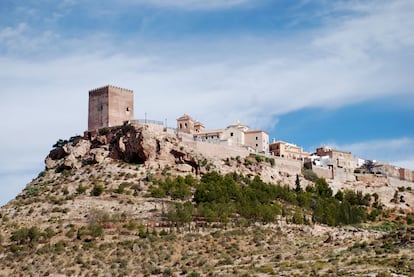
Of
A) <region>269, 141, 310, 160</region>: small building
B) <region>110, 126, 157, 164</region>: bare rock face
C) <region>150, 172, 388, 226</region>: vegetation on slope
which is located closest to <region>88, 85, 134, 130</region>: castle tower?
<region>110, 126, 157, 164</region>: bare rock face

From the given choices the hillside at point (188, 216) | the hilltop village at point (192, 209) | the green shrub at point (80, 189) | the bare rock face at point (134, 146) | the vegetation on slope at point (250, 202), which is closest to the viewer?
the hillside at point (188, 216)

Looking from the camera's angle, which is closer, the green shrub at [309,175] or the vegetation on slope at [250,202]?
the vegetation on slope at [250,202]

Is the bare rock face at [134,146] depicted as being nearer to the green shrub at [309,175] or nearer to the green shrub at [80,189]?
the green shrub at [80,189]

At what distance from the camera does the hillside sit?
43131 millimetres

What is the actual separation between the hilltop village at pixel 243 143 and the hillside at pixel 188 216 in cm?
126

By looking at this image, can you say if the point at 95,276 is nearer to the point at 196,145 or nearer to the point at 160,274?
the point at 160,274

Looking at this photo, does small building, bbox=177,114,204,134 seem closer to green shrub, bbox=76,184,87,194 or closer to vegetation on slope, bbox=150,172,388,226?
vegetation on slope, bbox=150,172,388,226

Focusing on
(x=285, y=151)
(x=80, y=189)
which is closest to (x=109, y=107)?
(x=80, y=189)

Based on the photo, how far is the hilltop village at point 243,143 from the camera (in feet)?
220

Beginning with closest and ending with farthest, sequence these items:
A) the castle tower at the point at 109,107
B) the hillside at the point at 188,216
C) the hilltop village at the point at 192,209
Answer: the hillside at the point at 188,216, the hilltop village at the point at 192,209, the castle tower at the point at 109,107

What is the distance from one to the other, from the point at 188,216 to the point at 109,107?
1687 centimetres

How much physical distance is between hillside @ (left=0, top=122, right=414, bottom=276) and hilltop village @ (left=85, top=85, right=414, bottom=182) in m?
1.26

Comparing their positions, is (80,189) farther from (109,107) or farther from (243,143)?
(243,143)

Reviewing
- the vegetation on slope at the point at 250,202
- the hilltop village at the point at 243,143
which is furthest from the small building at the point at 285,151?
the vegetation on slope at the point at 250,202
